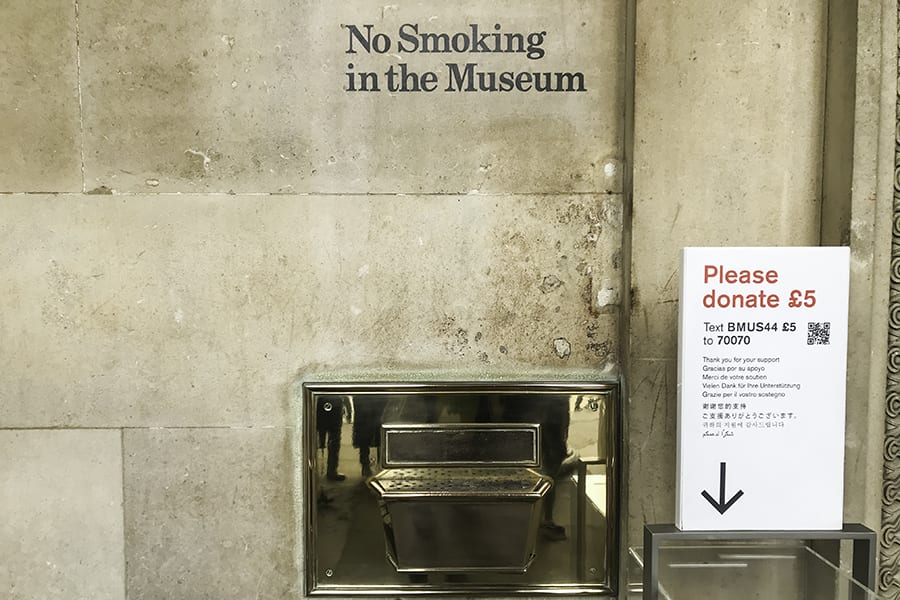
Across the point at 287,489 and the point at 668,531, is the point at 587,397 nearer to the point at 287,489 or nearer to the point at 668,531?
the point at 668,531

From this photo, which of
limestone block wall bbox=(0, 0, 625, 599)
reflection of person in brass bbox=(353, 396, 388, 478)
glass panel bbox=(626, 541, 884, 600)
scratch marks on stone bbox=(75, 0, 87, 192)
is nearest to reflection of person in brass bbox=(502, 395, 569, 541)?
limestone block wall bbox=(0, 0, 625, 599)

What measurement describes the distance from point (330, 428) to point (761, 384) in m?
1.42

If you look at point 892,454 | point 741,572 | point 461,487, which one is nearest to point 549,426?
point 461,487

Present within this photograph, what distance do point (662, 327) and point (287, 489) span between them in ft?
4.74

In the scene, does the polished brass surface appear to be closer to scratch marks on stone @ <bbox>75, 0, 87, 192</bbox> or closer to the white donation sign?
the white donation sign

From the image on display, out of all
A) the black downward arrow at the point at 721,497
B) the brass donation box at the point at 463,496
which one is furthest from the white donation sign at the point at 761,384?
the brass donation box at the point at 463,496

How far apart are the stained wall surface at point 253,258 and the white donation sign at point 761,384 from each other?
1.39 feet

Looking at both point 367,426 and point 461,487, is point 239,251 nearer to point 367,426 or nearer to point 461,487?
point 367,426

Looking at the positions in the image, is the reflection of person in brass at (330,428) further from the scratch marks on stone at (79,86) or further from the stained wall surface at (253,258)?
the scratch marks on stone at (79,86)

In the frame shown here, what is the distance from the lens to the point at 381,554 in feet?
8.05

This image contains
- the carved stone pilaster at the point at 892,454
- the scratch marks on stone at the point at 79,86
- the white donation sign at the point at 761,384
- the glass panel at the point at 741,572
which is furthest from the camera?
the scratch marks on stone at the point at 79,86

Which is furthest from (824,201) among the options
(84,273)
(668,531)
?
(84,273)

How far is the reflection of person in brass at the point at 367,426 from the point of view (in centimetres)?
242

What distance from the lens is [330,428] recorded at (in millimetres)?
2430
